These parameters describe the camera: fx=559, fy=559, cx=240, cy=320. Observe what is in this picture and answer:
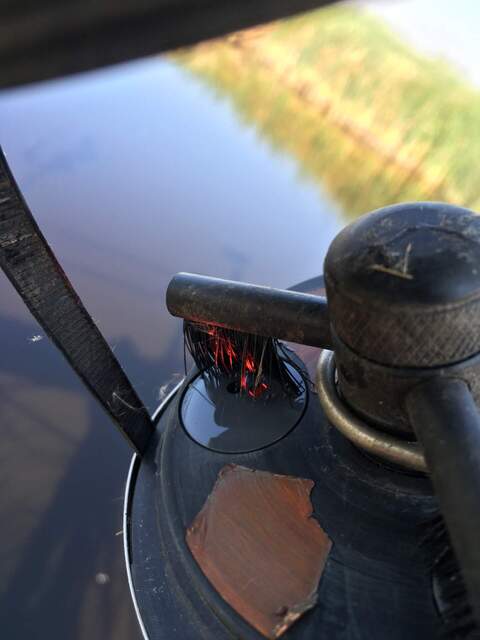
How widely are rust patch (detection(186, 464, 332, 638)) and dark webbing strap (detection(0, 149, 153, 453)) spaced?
0.25m

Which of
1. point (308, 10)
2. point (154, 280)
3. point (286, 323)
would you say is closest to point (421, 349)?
point (286, 323)

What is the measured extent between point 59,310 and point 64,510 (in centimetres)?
100

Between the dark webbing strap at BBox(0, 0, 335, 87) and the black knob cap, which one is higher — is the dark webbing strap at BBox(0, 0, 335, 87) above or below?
above

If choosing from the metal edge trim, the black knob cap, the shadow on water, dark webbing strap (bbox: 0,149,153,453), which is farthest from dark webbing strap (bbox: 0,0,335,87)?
the shadow on water

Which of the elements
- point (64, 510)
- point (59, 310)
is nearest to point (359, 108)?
point (64, 510)

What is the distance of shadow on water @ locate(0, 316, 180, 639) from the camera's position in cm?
146

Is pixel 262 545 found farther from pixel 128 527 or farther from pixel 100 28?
pixel 100 28

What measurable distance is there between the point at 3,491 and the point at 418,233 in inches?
60.1

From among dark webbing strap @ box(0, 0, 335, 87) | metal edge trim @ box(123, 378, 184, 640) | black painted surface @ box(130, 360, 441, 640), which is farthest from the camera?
metal edge trim @ box(123, 378, 184, 640)

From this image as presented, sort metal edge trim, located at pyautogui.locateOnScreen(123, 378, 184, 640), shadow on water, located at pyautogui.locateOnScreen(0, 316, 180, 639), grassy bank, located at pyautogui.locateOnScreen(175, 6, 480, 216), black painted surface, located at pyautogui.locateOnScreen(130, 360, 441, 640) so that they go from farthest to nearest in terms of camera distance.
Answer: grassy bank, located at pyautogui.locateOnScreen(175, 6, 480, 216) < shadow on water, located at pyautogui.locateOnScreen(0, 316, 180, 639) < metal edge trim, located at pyautogui.locateOnScreen(123, 378, 184, 640) < black painted surface, located at pyautogui.locateOnScreen(130, 360, 441, 640)

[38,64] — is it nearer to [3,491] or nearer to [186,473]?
[186,473]

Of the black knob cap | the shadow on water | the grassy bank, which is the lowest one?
the shadow on water

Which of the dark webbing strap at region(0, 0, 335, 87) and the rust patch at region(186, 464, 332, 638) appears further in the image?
the rust patch at region(186, 464, 332, 638)

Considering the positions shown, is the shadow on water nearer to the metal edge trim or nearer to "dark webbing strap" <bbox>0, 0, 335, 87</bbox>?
the metal edge trim
